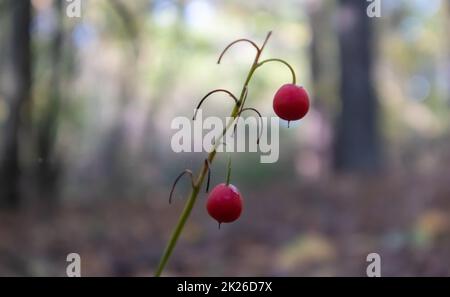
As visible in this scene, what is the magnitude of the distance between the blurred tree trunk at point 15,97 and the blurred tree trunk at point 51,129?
0.33 metres

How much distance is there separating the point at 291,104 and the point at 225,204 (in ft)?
0.72

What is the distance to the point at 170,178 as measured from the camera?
1529 centimetres

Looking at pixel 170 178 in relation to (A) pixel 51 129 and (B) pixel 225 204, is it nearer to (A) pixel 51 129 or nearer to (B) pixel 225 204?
(A) pixel 51 129

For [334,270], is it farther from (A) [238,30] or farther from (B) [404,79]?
(B) [404,79]

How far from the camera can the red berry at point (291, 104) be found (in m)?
1.17

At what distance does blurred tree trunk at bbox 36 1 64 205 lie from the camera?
7.57m

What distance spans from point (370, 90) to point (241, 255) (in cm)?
301

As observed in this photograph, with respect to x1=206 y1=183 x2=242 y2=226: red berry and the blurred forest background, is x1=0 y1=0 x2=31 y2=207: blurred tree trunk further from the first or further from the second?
x1=206 y1=183 x2=242 y2=226: red berry

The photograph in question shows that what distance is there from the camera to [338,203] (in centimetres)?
659

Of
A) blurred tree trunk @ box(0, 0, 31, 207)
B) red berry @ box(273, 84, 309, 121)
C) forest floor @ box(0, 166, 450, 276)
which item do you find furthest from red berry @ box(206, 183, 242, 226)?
blurred tree trunk @ box(0, 0, 31, 207)

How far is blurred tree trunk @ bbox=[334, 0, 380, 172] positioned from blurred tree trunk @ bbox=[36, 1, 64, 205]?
11.1 ft

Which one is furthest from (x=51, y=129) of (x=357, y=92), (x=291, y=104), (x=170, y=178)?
(x=170, y=178)

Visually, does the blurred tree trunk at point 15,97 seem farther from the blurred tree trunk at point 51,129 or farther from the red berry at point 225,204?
the red berry at point 225,204

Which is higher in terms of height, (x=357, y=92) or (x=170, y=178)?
(x=357, y=92)
